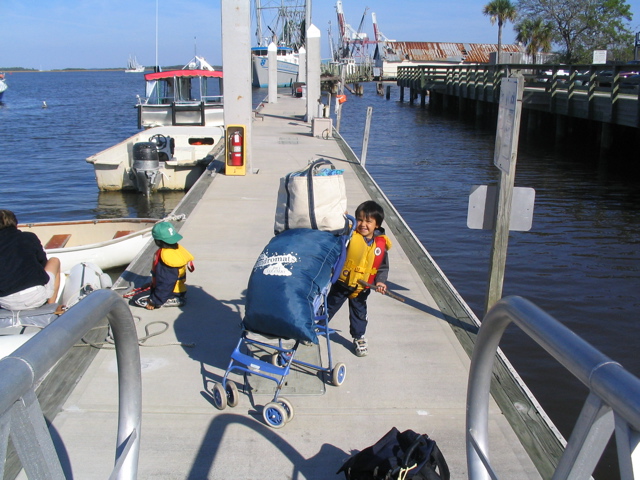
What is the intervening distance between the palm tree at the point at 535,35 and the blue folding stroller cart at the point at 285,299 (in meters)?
57.7

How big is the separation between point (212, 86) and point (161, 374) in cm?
2132

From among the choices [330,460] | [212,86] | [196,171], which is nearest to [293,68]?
[212,86]

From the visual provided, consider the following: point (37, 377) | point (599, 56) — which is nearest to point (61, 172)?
point (37, 377)

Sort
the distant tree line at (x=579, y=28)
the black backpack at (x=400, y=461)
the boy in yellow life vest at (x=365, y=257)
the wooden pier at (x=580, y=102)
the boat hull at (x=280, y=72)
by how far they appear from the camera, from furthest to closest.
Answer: the boat hull at (x=280, y=72)
the distant tree line at (x=579, y=28)
the wooden pier at (x=580, y=102)
the boy in yellow life vest at (x=365, y=257)
the black backpack at (x=400, y=461)

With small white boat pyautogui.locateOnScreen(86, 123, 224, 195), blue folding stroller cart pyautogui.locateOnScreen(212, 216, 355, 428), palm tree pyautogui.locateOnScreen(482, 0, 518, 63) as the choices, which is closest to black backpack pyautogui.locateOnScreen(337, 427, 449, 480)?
blue folding stroller cart pyautogui.locateOnScreen(212, 216, 355, 428)

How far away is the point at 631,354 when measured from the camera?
7445 mm

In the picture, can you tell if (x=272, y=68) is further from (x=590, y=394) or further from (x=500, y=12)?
(x=500, y=12)

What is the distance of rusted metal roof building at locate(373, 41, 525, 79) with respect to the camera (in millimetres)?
100875

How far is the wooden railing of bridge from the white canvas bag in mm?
6090

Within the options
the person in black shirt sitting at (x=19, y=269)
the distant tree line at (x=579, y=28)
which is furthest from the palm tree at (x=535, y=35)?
the person in black shirt sitting at (x=19, y=269)

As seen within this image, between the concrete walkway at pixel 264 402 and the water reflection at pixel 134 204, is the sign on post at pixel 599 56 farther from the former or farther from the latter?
the concrete walkway at pixel 264 402

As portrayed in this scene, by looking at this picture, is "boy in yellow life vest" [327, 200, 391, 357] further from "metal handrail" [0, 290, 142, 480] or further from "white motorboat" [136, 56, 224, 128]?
"white motorboat" [136, 56, 224, 128]

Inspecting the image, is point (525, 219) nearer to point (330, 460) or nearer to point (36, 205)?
point (330, 460)

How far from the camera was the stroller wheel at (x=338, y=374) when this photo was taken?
175 inches
